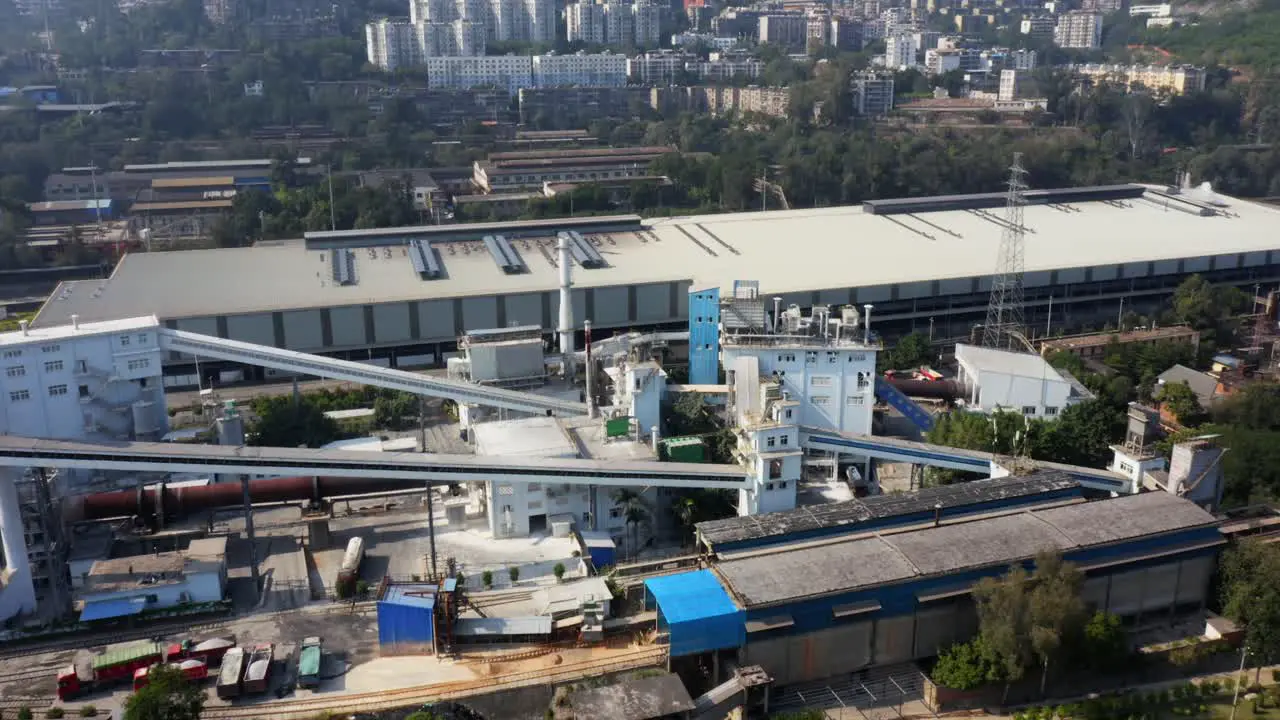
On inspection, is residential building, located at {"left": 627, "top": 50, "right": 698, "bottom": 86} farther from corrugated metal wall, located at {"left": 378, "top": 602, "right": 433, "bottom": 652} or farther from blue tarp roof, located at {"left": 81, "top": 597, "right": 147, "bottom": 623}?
corrugated metal wall, located at {"left": 378, "top": 602, "right": 433, "bottom": 652}

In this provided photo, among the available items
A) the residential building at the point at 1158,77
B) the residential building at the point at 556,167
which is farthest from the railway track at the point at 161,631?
the residential building at the point at 1158,77

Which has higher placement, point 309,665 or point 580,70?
point 580,70

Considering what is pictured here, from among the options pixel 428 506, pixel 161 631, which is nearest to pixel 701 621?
pixel 428 506

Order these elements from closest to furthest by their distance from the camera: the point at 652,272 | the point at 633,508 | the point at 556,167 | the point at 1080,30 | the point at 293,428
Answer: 1. the point at 633,508
2. the point at 293,428
3. the point at 652,272
4. the point at 556,167
5. the point at 1080,30

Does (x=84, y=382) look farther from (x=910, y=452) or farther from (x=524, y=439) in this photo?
(x=910, y=452)

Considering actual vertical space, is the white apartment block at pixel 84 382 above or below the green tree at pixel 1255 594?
above

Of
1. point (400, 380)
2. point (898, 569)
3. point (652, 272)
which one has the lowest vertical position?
point (898, 569)

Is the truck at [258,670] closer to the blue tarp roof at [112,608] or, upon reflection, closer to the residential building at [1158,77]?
the blue tarp roof at [112,608]
